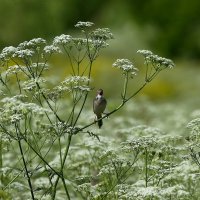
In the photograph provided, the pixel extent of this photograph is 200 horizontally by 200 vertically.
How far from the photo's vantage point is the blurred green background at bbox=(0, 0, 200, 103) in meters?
36.8

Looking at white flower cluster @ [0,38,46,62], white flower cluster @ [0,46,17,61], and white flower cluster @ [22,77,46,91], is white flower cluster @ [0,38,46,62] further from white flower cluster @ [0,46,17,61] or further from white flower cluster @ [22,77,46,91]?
white flower cluster @ [22,77,46,91]

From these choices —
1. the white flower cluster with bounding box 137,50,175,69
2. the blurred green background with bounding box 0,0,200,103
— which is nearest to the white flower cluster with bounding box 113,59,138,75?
the white flower cluster with bounding box 137,50,175,69

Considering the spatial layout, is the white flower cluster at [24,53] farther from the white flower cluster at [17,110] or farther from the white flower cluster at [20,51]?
the white flower cluster at [17,110]

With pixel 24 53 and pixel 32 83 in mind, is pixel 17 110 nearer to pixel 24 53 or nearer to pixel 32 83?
pixel 32 83

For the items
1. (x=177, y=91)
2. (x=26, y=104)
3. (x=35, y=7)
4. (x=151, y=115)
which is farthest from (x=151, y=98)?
(x=26, y=104)

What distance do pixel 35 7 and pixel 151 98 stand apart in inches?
745

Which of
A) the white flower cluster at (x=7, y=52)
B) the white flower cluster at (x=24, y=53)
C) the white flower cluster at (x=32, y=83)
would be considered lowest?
the white flower cluster at (x=32, y=83)

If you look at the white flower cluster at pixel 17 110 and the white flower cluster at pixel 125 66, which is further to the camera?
the white flower cluster at pixel 125 66

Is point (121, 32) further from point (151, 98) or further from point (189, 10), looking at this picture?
point (151, 98)

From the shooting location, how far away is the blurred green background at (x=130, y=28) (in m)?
36.8

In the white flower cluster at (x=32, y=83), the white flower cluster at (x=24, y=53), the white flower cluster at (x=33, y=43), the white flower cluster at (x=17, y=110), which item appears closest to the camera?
the white flower cluster at (x=17, y=110)

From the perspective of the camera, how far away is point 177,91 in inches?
1416

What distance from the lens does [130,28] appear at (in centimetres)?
6078

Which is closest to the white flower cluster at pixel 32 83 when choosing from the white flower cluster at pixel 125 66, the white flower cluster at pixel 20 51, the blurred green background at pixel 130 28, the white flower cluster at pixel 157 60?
the white flower cluster at pixel 20 51
